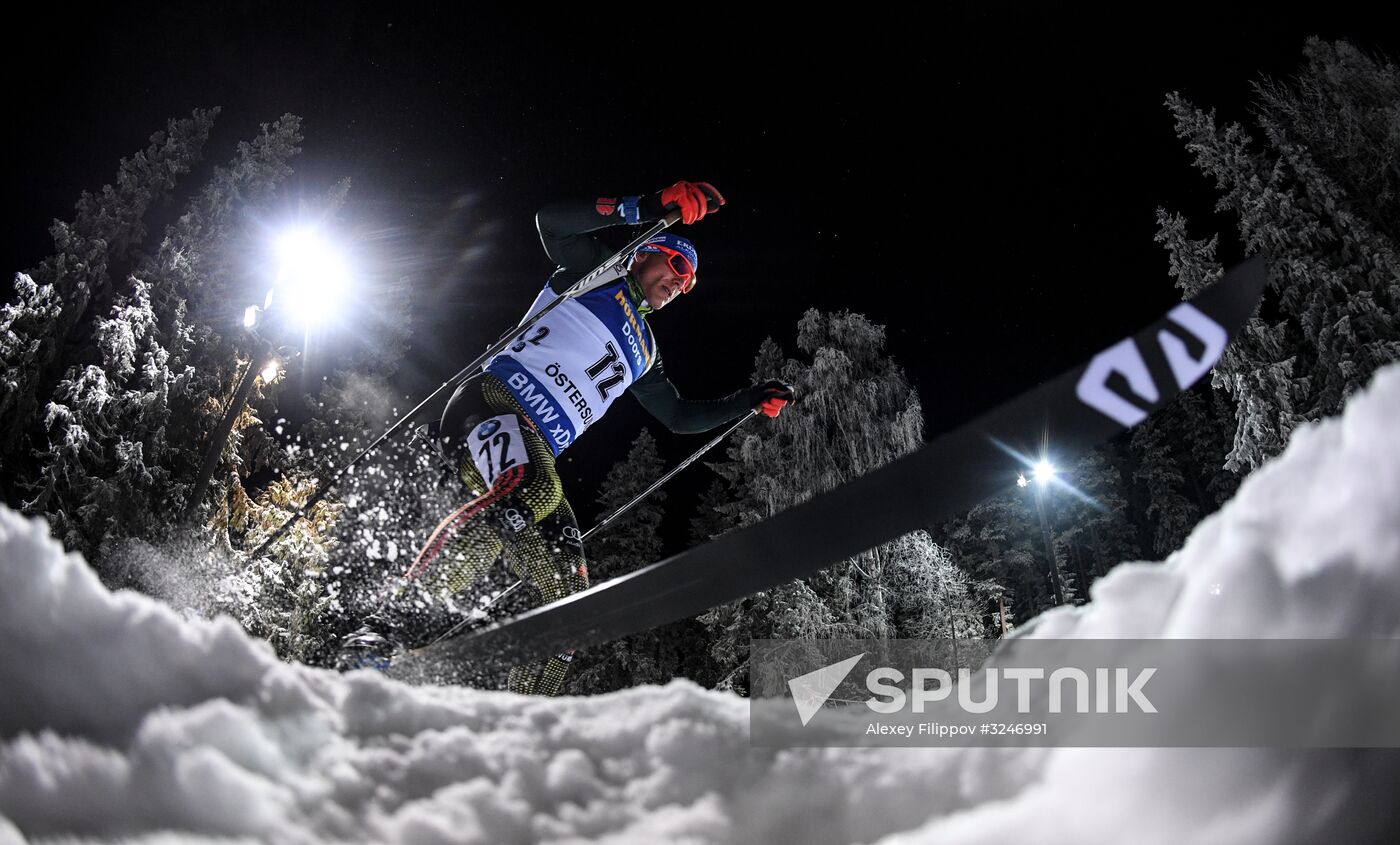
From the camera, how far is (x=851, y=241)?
53.2 ft

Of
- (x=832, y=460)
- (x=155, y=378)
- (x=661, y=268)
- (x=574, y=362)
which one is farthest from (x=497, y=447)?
(x=832, y=460)

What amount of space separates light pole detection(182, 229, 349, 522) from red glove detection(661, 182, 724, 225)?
714 centimetres

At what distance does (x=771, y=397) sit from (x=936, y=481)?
1979 millimetres

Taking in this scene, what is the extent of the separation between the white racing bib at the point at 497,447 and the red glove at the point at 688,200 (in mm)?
1138

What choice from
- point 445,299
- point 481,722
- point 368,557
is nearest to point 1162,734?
point 481,722

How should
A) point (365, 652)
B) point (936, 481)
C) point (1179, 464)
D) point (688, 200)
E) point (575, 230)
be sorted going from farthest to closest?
point (1179, 464) < point (575, 230) < point (688, 200) < point (365, 652) < point (936, 481)

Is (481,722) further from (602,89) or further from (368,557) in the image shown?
(602,89)

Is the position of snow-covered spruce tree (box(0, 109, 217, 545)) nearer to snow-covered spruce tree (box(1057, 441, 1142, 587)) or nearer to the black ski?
the black ski

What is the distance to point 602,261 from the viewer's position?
3615 millimetres

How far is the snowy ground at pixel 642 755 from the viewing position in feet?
2.51

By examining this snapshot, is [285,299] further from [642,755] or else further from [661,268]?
[642,755]

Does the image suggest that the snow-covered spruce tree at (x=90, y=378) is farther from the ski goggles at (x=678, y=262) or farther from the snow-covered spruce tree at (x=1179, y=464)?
the snow-covered spruce tree at (x=1179, y=464)

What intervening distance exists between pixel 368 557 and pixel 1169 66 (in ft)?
45.2

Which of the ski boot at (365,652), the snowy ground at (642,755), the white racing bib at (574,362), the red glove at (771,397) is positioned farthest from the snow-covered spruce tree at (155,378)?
the snowy ground at (642,755)
